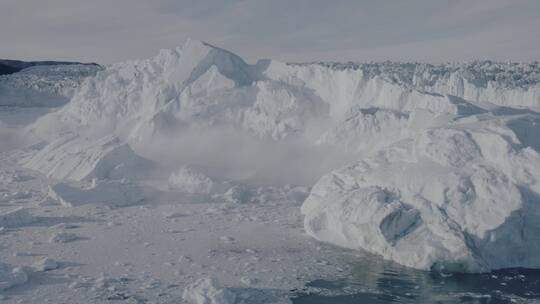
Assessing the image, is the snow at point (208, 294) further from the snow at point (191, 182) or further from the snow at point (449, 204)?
the snow at point (191, 182)

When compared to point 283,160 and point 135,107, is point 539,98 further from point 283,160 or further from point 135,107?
point 135,107

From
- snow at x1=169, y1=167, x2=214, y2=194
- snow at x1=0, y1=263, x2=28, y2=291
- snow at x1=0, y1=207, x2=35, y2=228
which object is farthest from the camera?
snow at x1=169, y1=167, x2=214, y2=194

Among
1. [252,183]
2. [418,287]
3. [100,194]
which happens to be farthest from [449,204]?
[100,194]

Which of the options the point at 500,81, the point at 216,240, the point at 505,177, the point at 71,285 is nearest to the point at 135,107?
the point at 216,240

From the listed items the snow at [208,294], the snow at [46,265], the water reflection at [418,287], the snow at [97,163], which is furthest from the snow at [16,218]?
the water reflection at [418,287]

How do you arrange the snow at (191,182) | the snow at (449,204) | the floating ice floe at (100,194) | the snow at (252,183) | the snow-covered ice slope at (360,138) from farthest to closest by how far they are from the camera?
the snow at (191,182), the floating ice floe at (100,194), the snow-covered ice slope at (360,138), the snow at (449,204), the snow at (252,183)

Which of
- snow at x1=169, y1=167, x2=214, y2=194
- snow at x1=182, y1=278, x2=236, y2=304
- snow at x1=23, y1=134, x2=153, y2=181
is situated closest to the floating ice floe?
snow at x1=169, y1=167, x2=214, y2=194

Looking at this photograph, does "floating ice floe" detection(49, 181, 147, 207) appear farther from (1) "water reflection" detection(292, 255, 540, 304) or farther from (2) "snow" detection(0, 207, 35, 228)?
(1) "water reflection" detection(292, 255, 540, 304)

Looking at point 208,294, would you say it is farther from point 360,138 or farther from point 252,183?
point 360,138
